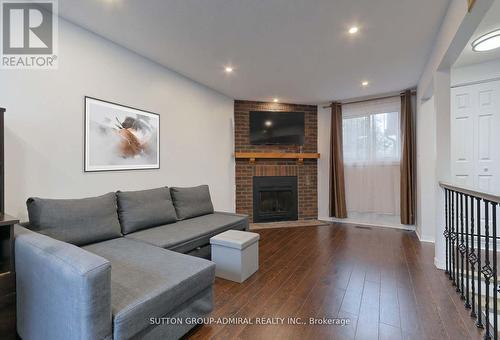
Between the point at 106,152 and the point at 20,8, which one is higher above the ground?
the point at 20,8

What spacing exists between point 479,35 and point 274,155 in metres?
3.14

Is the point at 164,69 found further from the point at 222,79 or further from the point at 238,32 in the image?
the point at 238,32

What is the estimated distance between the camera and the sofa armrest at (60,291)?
1065mm

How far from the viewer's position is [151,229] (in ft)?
8.32

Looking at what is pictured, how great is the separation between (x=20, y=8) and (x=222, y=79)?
2.21 meters

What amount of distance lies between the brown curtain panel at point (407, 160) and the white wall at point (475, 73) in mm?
745

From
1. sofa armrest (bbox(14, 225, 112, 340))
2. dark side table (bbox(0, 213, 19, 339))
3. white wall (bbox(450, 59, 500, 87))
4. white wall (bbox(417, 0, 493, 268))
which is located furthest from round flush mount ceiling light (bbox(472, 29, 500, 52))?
dark side table (bbox(0, 213, 19, 339))

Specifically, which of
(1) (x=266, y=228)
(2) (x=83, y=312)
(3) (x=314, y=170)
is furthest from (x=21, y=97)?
(3) (x=314, y=170)

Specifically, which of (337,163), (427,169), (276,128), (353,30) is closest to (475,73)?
(427,169)

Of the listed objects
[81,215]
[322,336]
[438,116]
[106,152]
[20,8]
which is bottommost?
[322,336]

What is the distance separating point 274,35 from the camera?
7.91 ft

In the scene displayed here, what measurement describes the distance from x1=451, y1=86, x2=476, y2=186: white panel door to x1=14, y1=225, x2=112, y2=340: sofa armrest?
4174 mm

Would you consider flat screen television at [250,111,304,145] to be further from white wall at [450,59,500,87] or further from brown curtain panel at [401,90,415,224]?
white wall at [450,59,500,87]

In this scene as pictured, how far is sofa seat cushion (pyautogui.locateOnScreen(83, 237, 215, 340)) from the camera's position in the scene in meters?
1.19
